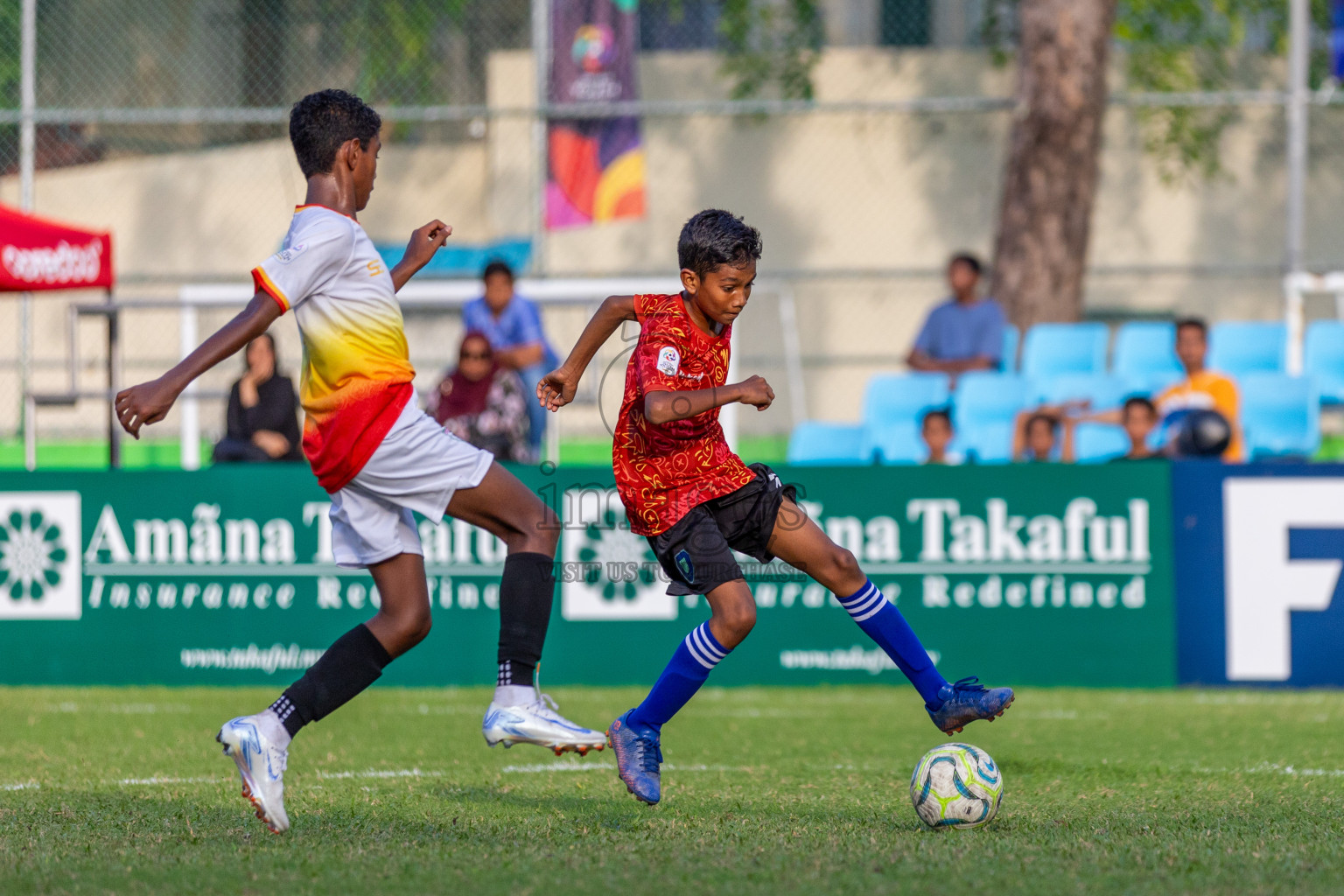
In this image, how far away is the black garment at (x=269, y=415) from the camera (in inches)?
402

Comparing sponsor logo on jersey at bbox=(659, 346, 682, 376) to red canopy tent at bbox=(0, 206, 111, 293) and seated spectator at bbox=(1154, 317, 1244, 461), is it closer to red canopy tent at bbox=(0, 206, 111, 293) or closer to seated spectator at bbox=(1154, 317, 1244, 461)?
seated spectator at bbox=(1154, 317, 1244, 461)

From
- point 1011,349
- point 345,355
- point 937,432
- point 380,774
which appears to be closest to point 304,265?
point 345,355

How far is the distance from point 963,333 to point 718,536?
23.0ft

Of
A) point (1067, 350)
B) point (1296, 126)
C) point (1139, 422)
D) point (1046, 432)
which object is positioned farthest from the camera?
point (1067, 350)

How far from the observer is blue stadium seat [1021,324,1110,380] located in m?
12.0

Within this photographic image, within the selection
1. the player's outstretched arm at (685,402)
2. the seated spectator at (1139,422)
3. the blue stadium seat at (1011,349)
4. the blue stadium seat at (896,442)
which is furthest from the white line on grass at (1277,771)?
the blue stadium seat at (1011,349)

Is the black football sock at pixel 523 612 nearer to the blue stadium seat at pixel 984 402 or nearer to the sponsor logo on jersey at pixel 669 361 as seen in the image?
the sponsor logo on jersey at pixel 669 361

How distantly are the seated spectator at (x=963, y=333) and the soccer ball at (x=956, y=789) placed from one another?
23.3 ft

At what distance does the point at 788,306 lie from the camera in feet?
51.9

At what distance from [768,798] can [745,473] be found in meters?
1.08

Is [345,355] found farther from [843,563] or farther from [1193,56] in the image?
[1193,56]

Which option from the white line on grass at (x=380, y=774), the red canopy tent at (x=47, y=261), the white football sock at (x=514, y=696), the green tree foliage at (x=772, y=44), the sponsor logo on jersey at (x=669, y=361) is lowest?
the white line on grass at (x=380, y=774)

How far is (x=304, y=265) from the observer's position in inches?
171

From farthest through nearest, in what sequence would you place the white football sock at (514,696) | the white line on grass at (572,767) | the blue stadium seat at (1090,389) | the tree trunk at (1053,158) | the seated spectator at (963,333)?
the tree trunk at (1053,158), the seated spectator at (963,333), the blue stadium seat at (1090,389), the white line on grass at (572,767), the white football sock at (514,696)
